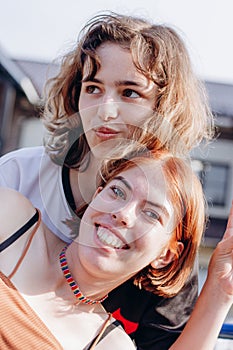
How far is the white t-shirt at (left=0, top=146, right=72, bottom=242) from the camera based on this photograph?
114 cm

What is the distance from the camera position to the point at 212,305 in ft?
3.57

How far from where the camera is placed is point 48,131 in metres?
1.34

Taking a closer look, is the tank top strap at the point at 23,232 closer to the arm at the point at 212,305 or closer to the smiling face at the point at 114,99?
the smiling face at the point at 114,99

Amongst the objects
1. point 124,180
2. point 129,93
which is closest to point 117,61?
point 129,93

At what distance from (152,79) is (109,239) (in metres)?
0.33

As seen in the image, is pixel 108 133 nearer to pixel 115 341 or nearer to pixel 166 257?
pixel 166 257

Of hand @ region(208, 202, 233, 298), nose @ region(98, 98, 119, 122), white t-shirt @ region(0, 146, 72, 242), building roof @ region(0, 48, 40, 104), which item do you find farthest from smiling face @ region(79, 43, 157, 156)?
building roof @ region(0, 48, 40, 104)

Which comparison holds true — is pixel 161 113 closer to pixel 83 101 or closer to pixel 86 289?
pixel 83 101

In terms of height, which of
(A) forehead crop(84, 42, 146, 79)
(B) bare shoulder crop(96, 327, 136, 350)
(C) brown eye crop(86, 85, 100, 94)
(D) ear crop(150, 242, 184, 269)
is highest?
(A) forehead crop(84, 42, 146, 79)

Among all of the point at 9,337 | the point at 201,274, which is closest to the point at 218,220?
the point at 201,274

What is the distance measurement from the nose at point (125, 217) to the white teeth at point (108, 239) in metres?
0.02

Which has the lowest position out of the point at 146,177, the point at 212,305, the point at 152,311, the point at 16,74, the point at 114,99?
the point at 16,74

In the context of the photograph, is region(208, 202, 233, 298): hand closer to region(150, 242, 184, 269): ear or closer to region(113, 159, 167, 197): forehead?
region(150, 242, 184, 269): ear

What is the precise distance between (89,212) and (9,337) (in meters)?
0.25
